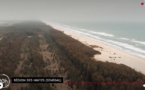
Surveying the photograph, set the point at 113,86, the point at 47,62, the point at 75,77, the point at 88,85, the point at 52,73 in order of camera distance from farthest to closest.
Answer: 1. the point at 47,62
2. the point at 52,73
3. the point at 75,77
4. the point at 88,85
5. the point at 113,86

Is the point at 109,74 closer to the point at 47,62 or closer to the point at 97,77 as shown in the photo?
the point at 97,77

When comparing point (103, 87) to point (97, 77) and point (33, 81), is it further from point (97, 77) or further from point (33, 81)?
point (33, 81)

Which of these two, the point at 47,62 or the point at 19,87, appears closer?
the point at 19,87

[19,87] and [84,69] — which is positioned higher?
[84,69]

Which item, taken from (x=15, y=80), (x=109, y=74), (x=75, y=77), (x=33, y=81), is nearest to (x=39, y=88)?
(x=33, y=81)

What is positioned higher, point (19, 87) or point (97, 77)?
point (97, 77)

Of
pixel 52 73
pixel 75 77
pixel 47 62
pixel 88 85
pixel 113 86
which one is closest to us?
pixel 113 86

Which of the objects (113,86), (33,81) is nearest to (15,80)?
(33,81)

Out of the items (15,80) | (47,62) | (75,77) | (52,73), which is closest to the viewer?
(15,80)

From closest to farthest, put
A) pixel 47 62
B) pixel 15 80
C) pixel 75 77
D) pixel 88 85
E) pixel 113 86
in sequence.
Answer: pixel 113 86 → pixel 88 85 → pixel 15 80 → pixel 75 77 → pixel 47 62
